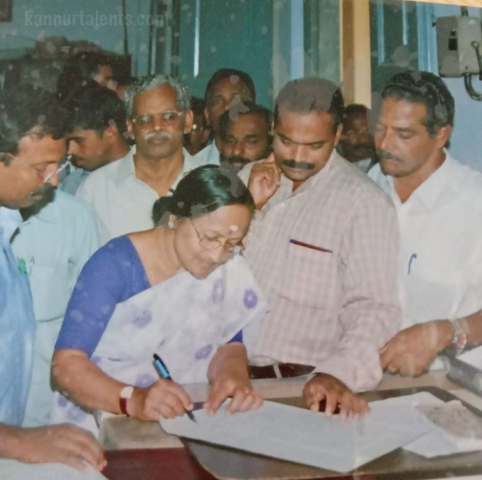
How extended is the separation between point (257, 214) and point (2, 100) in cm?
54

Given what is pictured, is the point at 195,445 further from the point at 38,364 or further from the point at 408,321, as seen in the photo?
the point at 408,321

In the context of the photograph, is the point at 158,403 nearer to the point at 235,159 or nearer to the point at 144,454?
the point at 144,454

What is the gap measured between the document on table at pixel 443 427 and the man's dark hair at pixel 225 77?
671mm

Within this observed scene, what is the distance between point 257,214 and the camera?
1.37m

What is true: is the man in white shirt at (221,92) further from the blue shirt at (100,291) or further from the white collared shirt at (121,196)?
the blue shirt at (100,291)

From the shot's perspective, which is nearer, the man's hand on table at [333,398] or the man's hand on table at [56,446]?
the man's hand on table at [56,446]

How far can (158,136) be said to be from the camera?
1.36 meters

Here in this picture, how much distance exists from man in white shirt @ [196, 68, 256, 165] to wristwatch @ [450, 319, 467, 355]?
628mm

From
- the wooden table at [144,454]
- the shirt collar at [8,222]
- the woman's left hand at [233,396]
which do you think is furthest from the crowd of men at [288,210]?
the wooden table at [144,454]

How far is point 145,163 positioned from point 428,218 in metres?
0.62

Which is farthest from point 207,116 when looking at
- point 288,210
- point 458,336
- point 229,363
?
point 458,336

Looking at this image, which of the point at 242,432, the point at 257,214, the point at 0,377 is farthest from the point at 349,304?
the point at 0,377

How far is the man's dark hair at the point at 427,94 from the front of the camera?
4.74 feet

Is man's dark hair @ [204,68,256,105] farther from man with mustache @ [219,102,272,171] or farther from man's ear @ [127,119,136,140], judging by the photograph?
man's ear @ [127,119,136,140]
